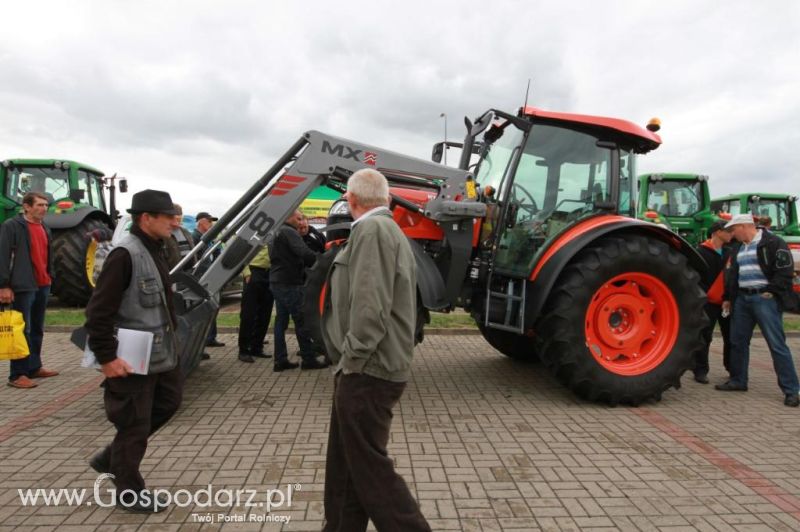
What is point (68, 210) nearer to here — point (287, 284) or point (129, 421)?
point (287, 284)

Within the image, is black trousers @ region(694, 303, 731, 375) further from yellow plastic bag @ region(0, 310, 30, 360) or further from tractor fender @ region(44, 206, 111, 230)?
tractor fender @ region(44, 206, 111, 230)

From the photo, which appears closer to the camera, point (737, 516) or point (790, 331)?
point (737, 516)

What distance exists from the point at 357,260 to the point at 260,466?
187 cm

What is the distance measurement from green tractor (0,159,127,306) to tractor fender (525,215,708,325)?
274 inches

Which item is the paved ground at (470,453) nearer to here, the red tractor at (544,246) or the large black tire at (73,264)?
the red tractor at (544,246)

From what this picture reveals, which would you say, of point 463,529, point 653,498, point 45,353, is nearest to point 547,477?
point 653,498

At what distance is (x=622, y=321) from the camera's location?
503 cm

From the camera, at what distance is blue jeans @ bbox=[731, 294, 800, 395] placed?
496 centimetres

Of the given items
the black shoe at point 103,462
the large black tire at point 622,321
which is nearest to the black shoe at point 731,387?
the large black tire at point 622,321

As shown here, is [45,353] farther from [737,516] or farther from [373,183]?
[737,516]

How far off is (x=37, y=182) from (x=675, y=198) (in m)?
12.6

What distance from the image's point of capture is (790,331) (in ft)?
28.0

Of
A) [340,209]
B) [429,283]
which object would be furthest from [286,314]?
[429,283]

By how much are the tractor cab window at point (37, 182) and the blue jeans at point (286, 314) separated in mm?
6821
